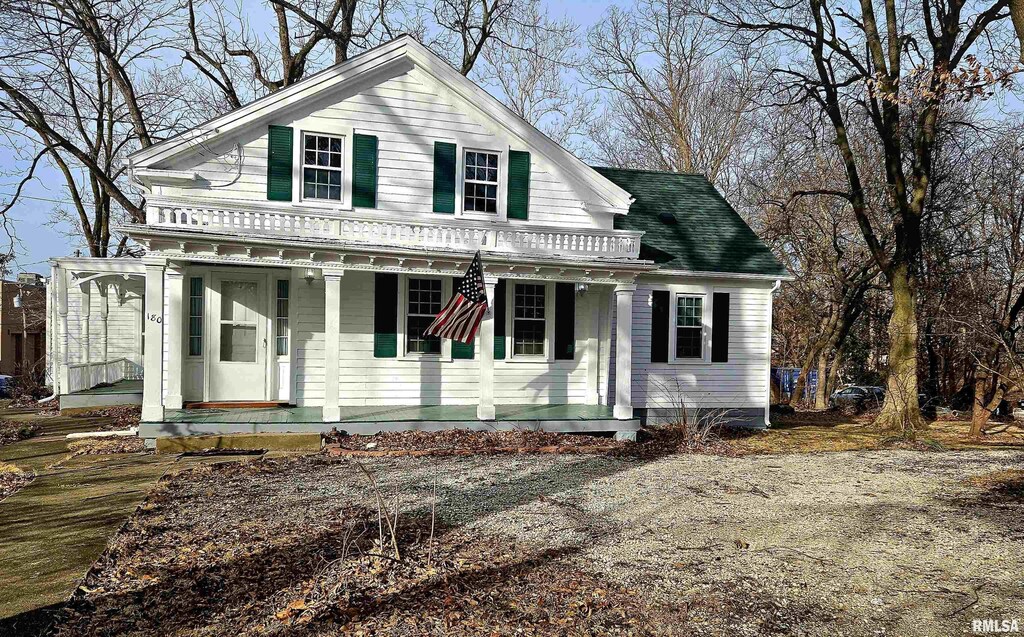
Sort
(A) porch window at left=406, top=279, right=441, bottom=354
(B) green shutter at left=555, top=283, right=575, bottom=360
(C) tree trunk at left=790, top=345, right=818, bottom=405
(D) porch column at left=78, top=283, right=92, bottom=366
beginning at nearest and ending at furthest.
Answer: (A) porch window at left=406, top=279, right=441, bottom=354 < (B) green shutter at left=555, top=283, right=575, bottom=360 < (D) porch column at left=78, top=283, right=92, bottom=366 < (C) tree trunk at left=790, top=345, right=818, bottom=405

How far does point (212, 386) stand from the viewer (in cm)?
1355

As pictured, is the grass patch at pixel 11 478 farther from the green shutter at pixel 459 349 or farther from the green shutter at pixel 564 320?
the green shutter at pixel 564 320

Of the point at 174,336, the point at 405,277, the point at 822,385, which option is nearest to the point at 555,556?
the point at 405,277

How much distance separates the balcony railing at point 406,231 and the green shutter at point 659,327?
200 centimetres

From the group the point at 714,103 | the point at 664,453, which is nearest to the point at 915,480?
the point at 664,453

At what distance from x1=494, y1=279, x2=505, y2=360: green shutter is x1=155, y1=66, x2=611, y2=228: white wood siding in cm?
151

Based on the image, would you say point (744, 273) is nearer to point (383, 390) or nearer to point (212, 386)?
point (383, 390)

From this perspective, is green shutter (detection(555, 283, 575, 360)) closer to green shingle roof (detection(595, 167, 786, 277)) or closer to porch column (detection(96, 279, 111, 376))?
green shingle roof (detection(595, 167, 786, 277))

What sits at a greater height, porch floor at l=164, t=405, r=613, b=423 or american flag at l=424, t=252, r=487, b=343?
american flag at l=424, t=252, r=487, b=343

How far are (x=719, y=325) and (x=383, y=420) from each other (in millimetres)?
7650

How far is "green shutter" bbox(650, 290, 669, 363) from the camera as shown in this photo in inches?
608

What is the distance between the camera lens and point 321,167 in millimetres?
13336

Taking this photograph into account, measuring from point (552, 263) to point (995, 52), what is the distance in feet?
37.4

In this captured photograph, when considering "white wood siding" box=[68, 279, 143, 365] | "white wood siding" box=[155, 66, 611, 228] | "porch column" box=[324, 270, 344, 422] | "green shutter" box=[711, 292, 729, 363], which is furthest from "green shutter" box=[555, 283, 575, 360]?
"white wood siding" box=[68, 279, 143, 365]
